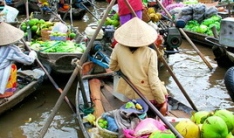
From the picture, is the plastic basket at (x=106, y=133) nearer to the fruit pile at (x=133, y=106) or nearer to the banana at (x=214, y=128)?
the fruit pile at (x=133, y=106)

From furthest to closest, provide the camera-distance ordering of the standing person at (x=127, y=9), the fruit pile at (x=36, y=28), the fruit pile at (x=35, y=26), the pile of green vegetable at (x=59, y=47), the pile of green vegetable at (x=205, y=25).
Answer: the pile of green vegetable at (x=205, y=25) < the fruit pile at (x=35, y=26) < the fruit pile at (x=36, y=28) < the pile of green vegetable at (x=59, y=47) < the standing person at (x=127, y=9)

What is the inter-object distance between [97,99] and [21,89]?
4.67 feet

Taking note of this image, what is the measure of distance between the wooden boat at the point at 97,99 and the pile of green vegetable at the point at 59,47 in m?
0.80

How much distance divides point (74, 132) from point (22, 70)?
1980 mm

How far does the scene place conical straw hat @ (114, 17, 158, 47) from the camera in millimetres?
3836

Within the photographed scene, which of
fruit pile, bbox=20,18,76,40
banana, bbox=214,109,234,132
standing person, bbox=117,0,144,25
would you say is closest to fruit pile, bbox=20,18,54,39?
fruit pile, bbox=20,18,76,40

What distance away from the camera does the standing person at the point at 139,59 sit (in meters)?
3.88

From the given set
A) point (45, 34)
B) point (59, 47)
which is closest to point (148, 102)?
point (59, 47)

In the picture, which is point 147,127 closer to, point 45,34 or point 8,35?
point 8,35

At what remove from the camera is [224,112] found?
3059 mm

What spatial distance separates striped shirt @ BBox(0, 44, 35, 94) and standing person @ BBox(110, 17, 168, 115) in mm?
1529

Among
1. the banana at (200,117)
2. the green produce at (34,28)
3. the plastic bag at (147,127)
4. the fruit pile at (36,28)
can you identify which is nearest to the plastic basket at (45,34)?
the fruit pile at (36,28)

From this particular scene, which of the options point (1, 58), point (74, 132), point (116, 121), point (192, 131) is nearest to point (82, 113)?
point (74, 132)

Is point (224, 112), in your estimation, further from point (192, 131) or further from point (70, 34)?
point (70, 34)
